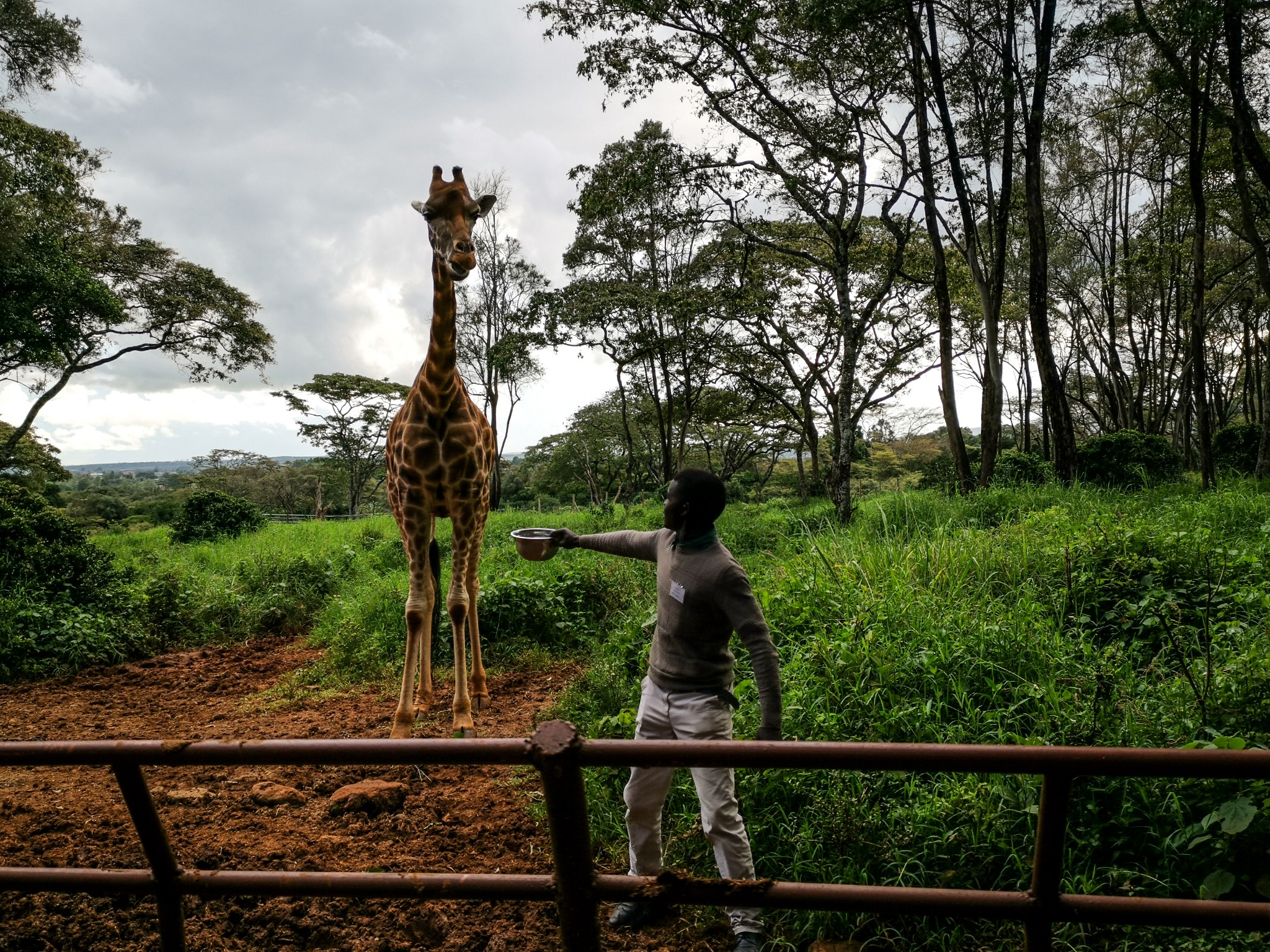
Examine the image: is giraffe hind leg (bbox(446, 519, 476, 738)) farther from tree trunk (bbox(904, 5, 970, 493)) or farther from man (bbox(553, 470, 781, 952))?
tree trunk (bbox(904, 5, 970, 493))

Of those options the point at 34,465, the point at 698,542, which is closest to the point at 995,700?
the point at 698,542

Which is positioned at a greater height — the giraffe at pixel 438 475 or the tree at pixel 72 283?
the tree at pixel 72 283

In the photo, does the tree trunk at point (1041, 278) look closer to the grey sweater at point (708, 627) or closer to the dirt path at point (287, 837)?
the dirt path at point (287, 837)

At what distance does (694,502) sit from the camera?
2652 millimetres

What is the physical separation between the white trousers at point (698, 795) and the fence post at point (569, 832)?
81 centimetres

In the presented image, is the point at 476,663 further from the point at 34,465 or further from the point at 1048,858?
the point at 34,465

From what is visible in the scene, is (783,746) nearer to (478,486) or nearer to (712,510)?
(712,510)

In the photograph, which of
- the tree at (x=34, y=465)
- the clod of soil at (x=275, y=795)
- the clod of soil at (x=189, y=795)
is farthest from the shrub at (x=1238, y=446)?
the tree at (x=34, y=465)

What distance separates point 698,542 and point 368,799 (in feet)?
7.85

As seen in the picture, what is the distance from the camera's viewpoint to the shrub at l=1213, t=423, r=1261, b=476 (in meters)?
14.5

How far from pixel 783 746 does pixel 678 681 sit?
112 centimetres

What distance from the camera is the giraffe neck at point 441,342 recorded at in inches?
169

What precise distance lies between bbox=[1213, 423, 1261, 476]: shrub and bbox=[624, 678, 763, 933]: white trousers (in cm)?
1647

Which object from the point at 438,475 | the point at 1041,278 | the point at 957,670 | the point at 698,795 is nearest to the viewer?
the point at 698,795
